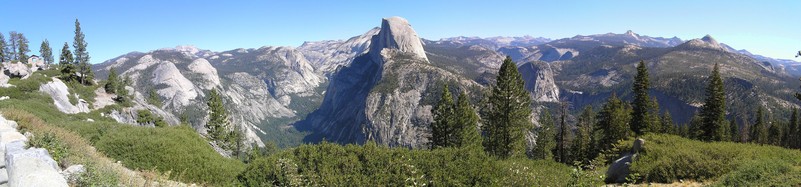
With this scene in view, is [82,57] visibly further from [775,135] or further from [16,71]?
[775,135]

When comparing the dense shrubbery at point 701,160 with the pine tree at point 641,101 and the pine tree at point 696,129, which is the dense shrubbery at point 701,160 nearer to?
the pine tree at point 641,101

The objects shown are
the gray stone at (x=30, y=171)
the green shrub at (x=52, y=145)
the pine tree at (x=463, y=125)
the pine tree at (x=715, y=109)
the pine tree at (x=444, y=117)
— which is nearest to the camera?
the gray stone at (x=30, y=171)

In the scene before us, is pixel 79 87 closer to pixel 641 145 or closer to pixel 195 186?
pixel 195 186

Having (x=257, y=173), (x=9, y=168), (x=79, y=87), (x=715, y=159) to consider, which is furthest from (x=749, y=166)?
(x=79, y=87)

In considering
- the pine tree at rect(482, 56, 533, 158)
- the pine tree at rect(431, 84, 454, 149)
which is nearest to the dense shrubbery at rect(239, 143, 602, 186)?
the pine tree at rect(482, 56, 533, 158)

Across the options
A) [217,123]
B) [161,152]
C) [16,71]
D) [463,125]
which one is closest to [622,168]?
[463,125]

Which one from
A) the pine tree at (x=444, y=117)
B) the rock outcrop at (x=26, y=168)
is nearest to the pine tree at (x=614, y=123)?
the pine tree at (x=444, y=117)
